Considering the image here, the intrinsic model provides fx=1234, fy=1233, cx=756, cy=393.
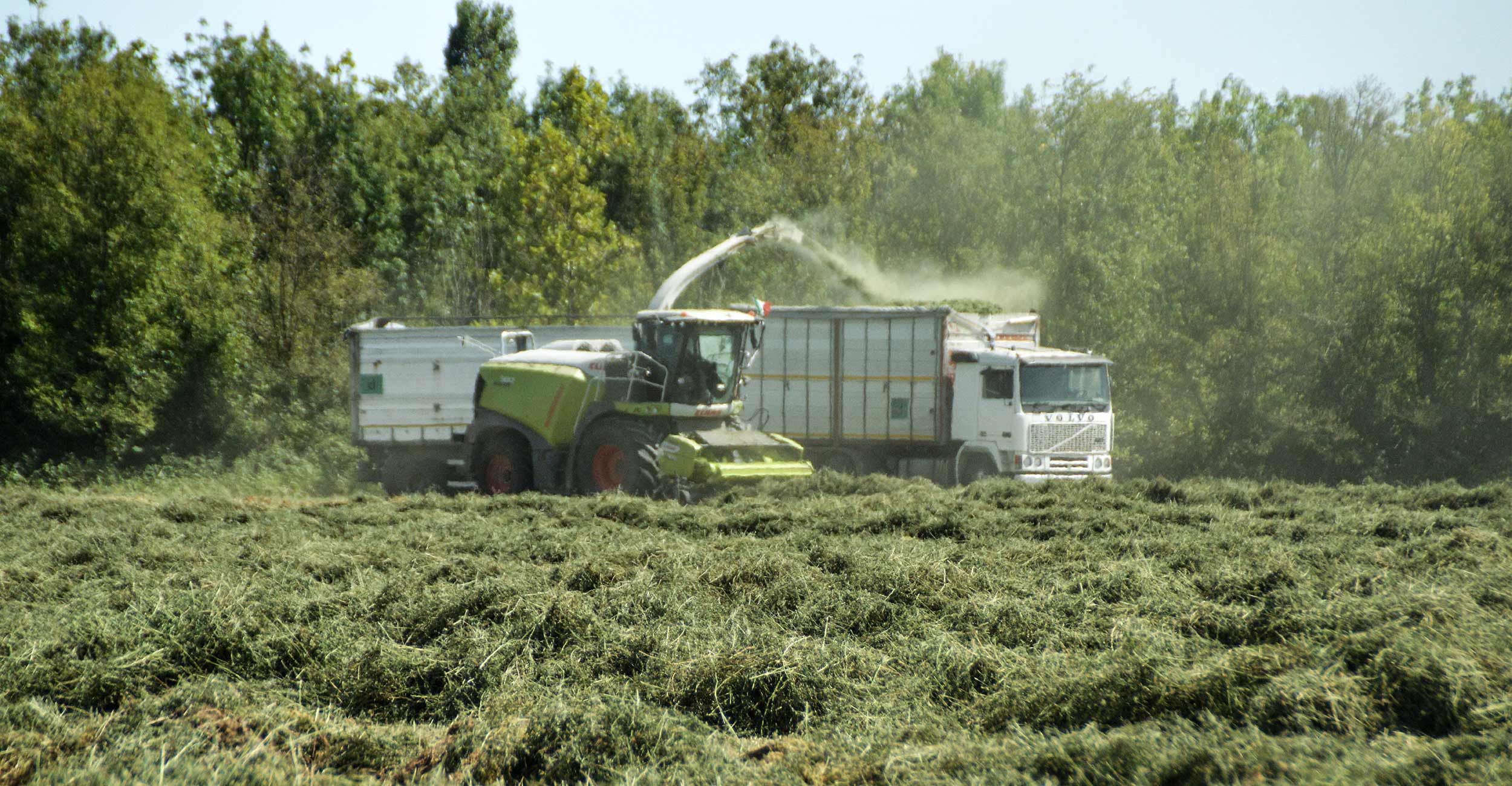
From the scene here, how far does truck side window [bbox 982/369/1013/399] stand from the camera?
62.1ft

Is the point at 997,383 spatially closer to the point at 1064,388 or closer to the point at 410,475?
the point at 1064,388

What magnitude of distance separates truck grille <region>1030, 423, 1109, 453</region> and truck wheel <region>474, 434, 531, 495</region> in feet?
25.0

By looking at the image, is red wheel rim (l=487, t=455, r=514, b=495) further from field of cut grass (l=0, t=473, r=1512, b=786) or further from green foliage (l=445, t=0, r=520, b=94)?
green foliage (l=445, t=0, r=520, b=94)

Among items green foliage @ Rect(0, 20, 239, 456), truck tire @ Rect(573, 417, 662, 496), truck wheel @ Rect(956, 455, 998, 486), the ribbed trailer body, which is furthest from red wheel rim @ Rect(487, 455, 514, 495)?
green foliage @ Rect(0, 20, 239, 456)

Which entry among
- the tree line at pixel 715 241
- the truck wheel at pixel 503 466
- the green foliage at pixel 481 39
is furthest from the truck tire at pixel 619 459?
the green foliage at pixel 481 39

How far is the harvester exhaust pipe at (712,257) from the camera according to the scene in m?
18.2

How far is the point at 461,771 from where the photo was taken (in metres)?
4.89

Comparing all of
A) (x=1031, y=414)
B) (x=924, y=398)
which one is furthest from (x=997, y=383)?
(x=924, y=398)

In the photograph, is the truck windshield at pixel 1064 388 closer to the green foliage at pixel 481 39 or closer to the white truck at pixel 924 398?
the white truck at pixel 924 398

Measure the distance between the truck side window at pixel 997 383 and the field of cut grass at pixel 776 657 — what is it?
878cm

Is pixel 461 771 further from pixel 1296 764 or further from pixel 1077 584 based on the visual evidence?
pixel 1077 584

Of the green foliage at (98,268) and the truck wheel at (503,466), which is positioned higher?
the green foliage at (98,268)

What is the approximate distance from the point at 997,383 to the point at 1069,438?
55.0 inches

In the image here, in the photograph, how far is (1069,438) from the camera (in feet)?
62.5
